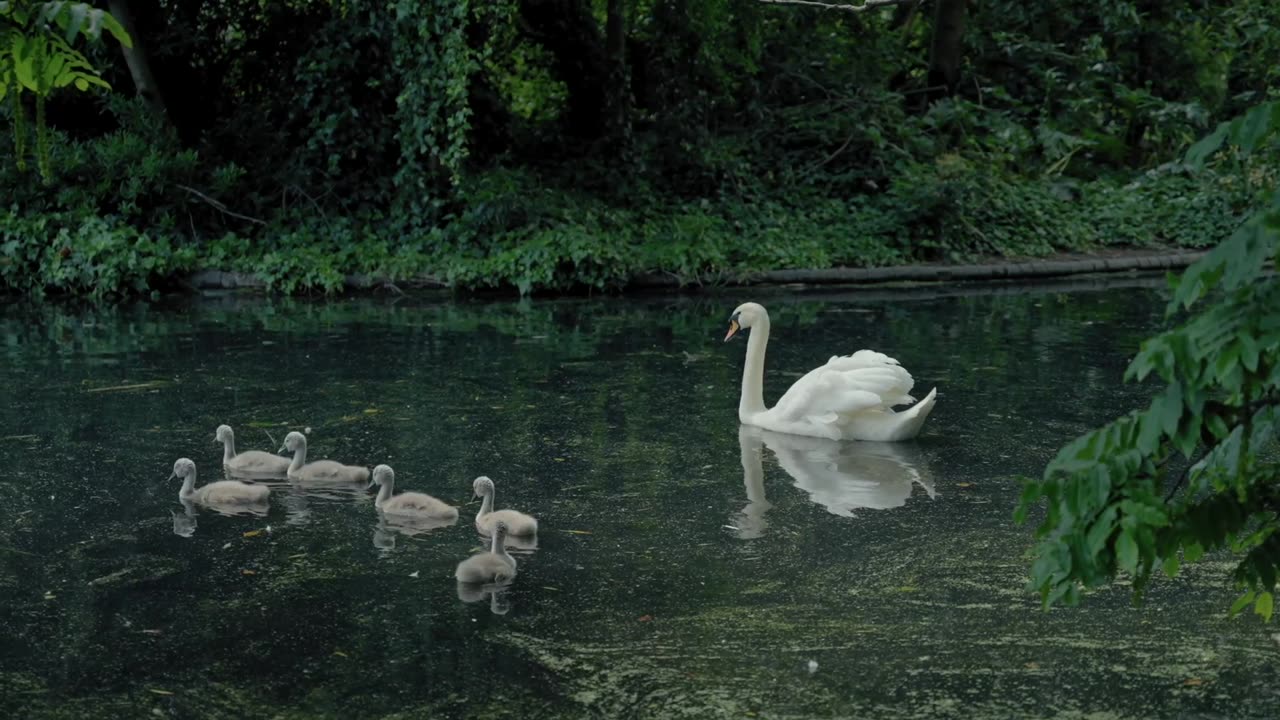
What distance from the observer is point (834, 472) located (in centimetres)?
877

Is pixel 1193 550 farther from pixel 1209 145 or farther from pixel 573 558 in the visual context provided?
pixel 573 558

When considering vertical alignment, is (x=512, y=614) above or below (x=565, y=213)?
below

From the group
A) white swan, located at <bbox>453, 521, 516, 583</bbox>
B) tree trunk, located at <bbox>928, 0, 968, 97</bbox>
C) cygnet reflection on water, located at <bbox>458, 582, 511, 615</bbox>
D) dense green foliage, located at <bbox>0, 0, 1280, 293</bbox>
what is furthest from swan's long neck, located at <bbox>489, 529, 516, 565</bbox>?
tree trunk, located at <bbox>928, 0, 968, 97</bbox>

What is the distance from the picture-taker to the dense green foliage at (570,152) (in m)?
17.4

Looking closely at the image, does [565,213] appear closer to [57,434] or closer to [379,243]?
[379,243]

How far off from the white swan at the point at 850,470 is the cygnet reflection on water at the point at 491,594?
1924 mm

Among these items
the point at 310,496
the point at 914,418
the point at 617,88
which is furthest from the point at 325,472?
the point at 617,88

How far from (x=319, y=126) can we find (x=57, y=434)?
1016 cm

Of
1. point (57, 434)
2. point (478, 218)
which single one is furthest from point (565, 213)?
point (57, 434)

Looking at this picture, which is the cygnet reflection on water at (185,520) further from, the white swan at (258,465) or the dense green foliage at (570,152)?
the dense green foliage at (570,152)

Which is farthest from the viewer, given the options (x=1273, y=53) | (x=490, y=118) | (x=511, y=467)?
(x=1273, y=53)

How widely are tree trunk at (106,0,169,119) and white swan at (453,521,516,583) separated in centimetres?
1352

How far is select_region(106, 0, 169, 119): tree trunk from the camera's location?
18.7 m

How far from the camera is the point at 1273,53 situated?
23953mm
